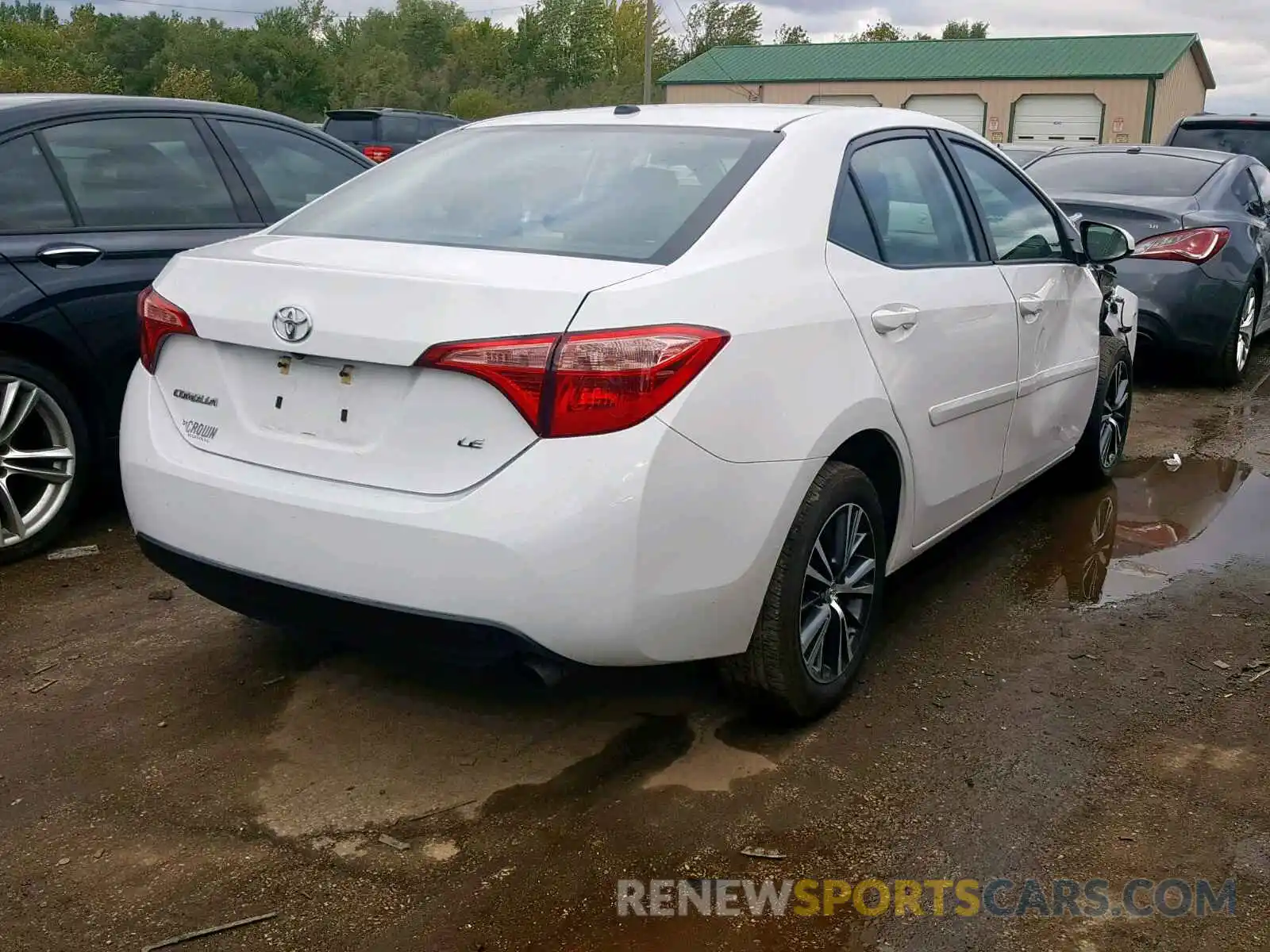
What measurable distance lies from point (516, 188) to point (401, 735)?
1.51m

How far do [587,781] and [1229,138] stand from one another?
12003 millimetres

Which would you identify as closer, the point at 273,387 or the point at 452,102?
the point at 273,387

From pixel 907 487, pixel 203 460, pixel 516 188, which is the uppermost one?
pixel 516 188

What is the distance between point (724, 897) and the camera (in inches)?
101

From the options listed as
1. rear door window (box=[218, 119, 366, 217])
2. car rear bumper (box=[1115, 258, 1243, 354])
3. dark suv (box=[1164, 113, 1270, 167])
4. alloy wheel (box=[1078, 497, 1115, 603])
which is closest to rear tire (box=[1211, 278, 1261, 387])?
car rear bumper (box=[1115, 258, 1243, 354])

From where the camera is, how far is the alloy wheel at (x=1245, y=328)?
7.98 metres

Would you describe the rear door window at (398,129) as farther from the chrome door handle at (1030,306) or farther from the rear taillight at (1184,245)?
the chrome door handle at (1030,306)

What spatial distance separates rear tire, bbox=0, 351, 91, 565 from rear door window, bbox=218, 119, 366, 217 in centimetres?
135

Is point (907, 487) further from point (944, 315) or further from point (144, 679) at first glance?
point (144, 679)

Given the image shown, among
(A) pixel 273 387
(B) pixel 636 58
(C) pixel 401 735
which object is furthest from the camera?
(B) pixel 636 58

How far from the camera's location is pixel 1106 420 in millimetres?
5582

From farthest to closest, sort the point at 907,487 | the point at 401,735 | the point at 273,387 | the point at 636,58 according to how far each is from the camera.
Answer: the point at 636,58 < the point at 907,487 < the point at 401,735 < the point at 273,387

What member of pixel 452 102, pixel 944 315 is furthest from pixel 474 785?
pixel 452 102

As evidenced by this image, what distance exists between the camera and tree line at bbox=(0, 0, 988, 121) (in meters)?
58.0
